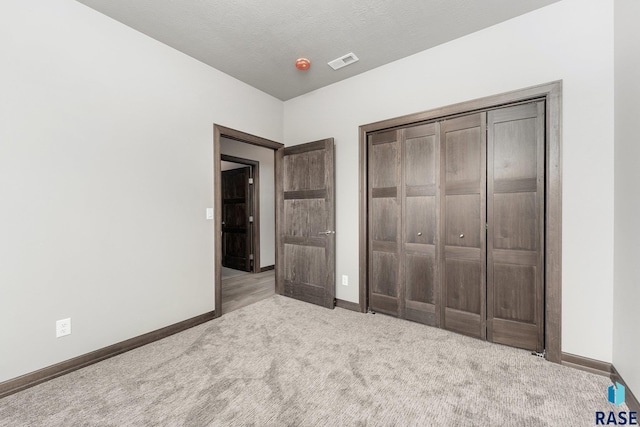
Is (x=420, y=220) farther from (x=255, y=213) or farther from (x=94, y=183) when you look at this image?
(x=255, y=213)

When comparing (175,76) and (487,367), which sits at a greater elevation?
(175,76)

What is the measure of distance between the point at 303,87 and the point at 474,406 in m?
3.58

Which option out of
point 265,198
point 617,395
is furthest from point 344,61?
point 617,395

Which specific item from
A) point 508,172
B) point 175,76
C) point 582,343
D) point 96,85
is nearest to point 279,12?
point 175,76

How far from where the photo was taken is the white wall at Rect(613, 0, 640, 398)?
160 centimetres

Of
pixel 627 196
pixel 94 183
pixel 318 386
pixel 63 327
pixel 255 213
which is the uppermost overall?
pixel 94 183

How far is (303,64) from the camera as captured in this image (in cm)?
287

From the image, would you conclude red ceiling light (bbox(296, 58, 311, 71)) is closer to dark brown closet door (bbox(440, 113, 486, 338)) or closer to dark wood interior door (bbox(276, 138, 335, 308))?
dark wood interior door (bbox(276, 138, 335, 308))

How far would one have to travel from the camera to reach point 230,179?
5715 millimetres

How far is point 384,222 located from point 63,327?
2953 millimetres

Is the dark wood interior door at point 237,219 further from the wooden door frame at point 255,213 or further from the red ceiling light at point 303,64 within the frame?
the red ceiling light at point 303,64

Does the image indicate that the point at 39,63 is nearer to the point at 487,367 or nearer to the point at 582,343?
the point at 487,367

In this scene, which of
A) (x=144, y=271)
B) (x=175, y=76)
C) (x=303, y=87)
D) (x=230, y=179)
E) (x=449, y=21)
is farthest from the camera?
(x=230, y=179)

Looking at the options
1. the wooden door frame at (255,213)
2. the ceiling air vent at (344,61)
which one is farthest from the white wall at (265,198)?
the ceiling air vent at (344,61)
